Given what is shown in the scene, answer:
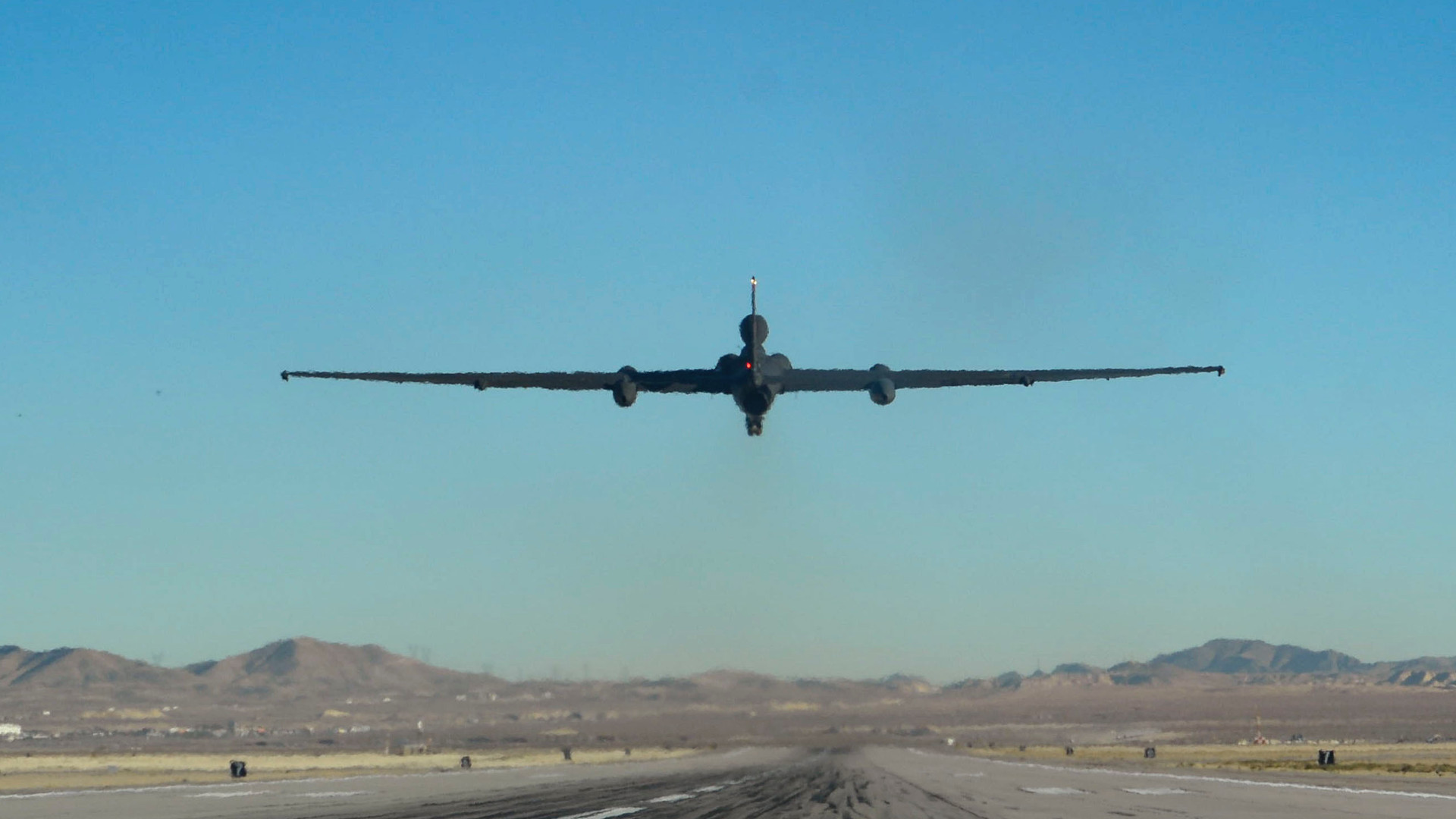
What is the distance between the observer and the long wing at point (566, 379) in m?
45.2

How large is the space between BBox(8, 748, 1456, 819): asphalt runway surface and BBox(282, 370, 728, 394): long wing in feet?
48.3

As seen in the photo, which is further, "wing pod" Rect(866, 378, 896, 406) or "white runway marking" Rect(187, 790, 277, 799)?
"white runway marking" Rect(187, 790, 277, 799)

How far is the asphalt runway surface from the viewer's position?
144 feet

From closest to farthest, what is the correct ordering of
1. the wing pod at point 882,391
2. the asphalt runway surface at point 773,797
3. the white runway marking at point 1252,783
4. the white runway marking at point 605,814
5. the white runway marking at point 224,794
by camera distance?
the white runway marking at point 605,814, the asphalt runway surface at point 773,797, the wing pod at point 882,391, the white runway marking at point 1252,783, the white runway marking at point 224,794

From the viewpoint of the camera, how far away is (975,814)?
4238 cm

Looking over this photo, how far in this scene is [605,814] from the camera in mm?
42625

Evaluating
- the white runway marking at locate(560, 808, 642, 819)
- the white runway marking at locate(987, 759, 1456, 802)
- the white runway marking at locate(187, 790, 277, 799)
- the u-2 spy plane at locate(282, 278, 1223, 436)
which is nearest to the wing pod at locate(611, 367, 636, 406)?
the u-2 spy plane at locate(282, 278, 1223, 436)

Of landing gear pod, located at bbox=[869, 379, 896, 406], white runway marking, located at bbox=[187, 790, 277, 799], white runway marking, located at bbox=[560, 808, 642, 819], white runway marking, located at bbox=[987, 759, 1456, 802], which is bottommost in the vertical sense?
white runway marking, located at bbox=[987, 759, 1456, 802]

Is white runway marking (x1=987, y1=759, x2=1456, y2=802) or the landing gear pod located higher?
the landing gear pod

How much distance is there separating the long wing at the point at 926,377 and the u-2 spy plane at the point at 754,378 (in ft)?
0.09

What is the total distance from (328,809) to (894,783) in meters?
32.6

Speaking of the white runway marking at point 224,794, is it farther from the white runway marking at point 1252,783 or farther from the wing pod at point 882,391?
the white runway marking at point 1252,783

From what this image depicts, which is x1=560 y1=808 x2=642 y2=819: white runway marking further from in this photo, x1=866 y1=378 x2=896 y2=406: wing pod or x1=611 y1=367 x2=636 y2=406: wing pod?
x1=866 y1=378 x2=896 y2=406: wing pod

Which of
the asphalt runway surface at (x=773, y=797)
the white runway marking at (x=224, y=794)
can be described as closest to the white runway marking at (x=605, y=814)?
the asphalt runway surface at (x=773, y=797)
